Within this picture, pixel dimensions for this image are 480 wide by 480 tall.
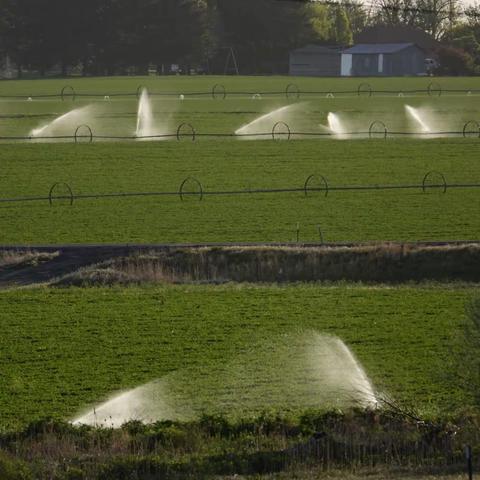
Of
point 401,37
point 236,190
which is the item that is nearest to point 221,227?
point 236,190

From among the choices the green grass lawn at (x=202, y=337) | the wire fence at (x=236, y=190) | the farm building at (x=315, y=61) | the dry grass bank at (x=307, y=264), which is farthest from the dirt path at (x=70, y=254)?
the farm building at (x=315, y=61)

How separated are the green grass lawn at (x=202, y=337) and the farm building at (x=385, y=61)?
332 ft

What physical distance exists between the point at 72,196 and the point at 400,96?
41.0m

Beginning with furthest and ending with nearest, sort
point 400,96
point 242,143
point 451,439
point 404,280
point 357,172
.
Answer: point 400,96 → point 242,143 → point 357,172 → point 404,280 → point 451,439

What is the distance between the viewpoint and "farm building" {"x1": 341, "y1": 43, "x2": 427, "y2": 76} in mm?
124938

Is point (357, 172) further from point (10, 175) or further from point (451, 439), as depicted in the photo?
point (451, 439)

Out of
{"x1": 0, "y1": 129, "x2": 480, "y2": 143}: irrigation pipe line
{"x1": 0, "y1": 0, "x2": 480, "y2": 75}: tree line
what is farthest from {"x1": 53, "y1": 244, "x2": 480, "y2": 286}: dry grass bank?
{"x1": 0, "y1": 0, "x2": 480, "y2": 75}: tree line

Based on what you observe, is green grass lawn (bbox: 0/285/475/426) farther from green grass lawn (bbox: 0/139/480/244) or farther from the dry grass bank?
green grass lawn (bbox: 0/139/480/244)

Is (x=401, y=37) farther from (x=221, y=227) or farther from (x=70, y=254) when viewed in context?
(x=70, y=254)

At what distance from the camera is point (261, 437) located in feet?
50.3

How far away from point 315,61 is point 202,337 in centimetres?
10290

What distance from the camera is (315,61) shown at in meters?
122

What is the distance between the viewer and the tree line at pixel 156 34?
108m

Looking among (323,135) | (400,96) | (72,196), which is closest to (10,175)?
(72,196)
